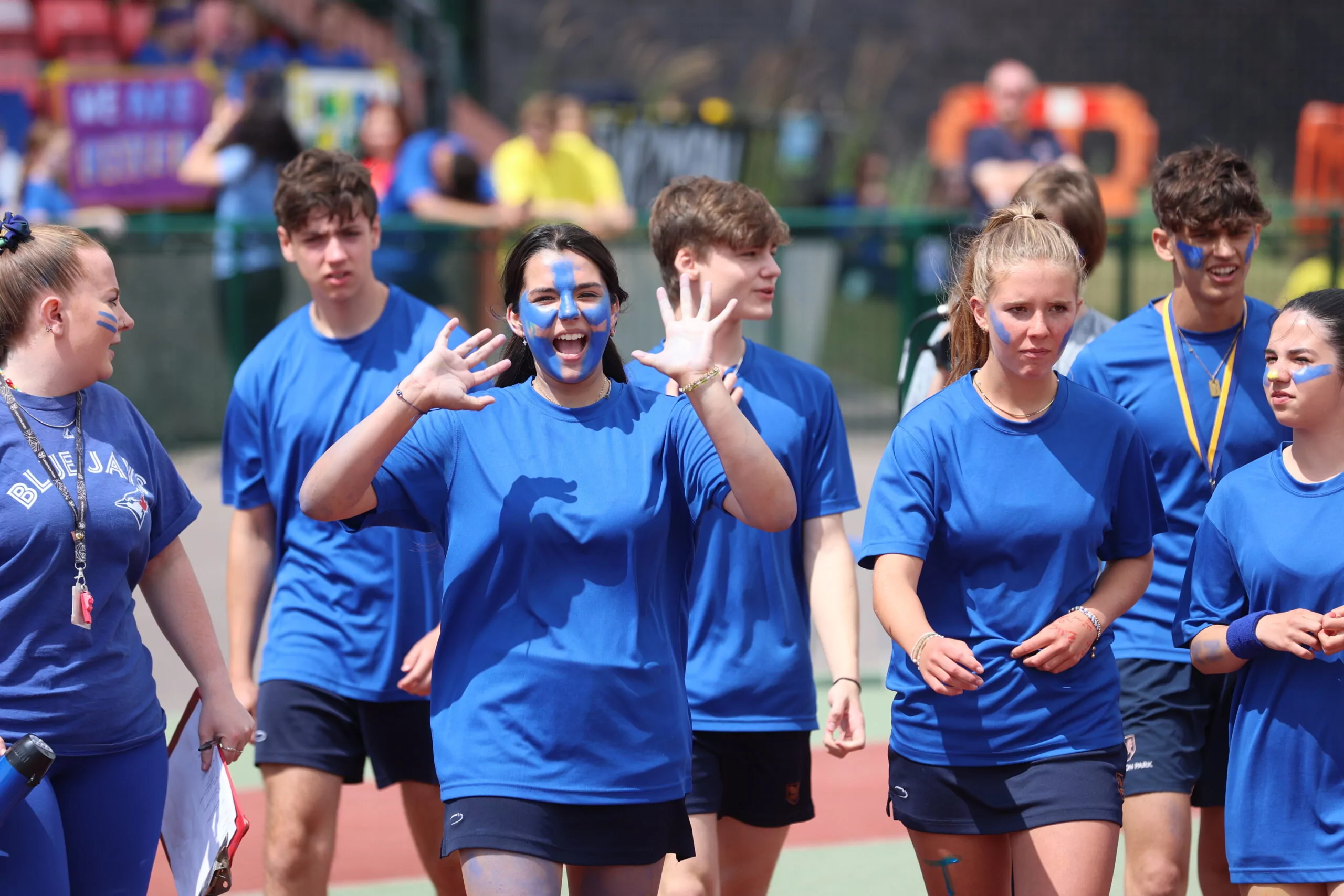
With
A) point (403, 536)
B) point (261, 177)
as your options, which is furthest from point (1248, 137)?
point (403, 536)

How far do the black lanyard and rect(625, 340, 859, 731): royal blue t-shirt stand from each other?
1.45m

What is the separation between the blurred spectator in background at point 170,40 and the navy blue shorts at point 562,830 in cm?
1137

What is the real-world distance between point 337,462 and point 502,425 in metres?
0.37

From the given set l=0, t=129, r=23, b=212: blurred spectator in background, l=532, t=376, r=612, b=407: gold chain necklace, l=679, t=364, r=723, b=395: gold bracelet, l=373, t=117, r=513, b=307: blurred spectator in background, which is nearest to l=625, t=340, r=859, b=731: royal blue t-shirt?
l=532, t=376, r=612, b=407: gold chain necklace

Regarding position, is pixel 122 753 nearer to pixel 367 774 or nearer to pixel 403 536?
pixel 403 536

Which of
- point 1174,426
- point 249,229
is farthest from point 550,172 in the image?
point 1174,426

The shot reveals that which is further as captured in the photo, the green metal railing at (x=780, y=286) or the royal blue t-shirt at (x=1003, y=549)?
the green metal railing at (x=780, y=286)

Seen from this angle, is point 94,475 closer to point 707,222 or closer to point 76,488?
point 76,488

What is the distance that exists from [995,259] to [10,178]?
9538 mm

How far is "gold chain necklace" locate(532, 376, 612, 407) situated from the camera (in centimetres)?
373

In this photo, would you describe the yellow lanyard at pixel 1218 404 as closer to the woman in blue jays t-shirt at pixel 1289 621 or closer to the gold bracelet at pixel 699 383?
the woman in blue jays t-shirt at pixel 1289 621

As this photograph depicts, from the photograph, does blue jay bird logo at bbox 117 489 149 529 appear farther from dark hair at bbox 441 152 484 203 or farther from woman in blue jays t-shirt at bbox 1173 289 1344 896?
dark hair at bbox 441 152 484 203

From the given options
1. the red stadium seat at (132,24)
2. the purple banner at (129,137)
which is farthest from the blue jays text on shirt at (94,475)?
the red stadium seat at (132,24)

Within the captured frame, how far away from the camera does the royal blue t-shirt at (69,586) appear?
363cm
